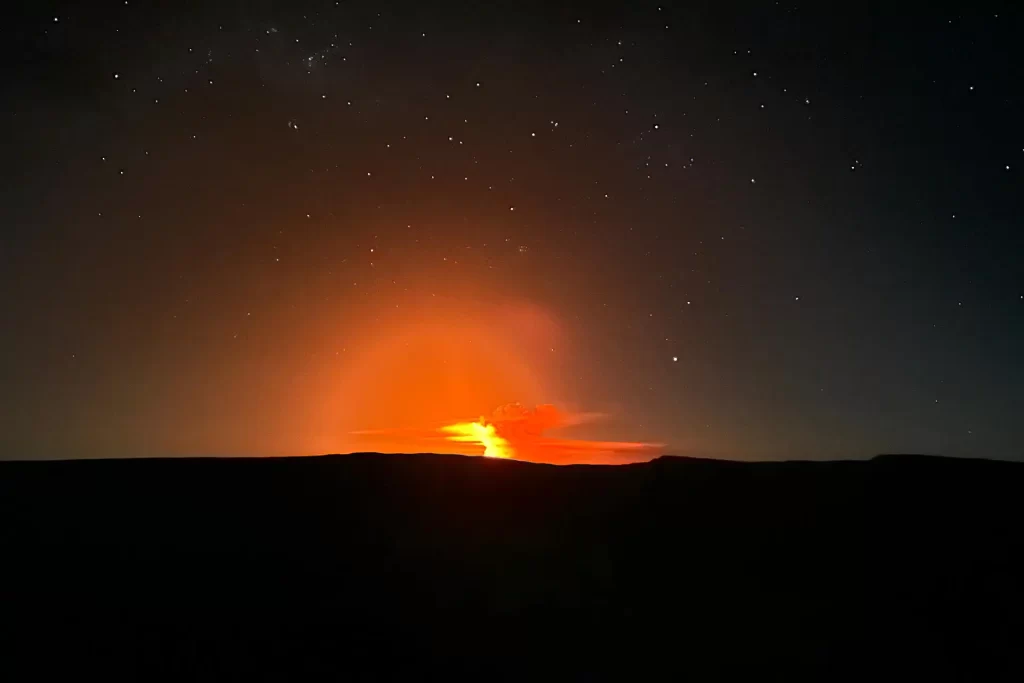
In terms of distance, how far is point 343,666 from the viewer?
8.57 metres

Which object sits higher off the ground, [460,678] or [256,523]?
[256,523]

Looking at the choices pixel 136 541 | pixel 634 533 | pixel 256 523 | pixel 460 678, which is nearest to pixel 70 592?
pixel 136 541

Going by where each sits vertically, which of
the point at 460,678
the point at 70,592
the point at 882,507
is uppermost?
the point at 882,507

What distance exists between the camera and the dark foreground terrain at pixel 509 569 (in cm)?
904

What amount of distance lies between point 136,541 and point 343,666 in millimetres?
4525

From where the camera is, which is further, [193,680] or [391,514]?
[391,514]

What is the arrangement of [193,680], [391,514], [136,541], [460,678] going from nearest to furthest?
1. [193,680]
2. [460,678]
3. [136,541]
4. [391,514]

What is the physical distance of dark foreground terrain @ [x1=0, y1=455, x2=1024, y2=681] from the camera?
904cm

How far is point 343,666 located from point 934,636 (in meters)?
7.88

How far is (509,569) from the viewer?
1088 cm

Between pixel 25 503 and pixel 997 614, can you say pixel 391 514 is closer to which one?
pixel 25 503

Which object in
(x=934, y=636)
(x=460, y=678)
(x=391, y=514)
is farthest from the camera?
(x=391, y=514)

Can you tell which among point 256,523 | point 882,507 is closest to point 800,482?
point 882,507

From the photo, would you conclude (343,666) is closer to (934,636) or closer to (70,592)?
(70,592)
